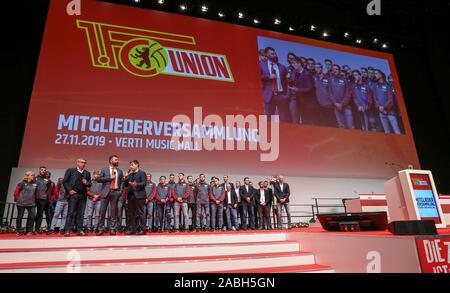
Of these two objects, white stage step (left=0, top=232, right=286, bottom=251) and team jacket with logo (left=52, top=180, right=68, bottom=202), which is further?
team jacket with logo (left=52, top=180, right=68, bottom=202)

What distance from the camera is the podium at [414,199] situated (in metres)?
2.38

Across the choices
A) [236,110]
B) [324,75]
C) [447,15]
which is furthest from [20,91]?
[447,15]

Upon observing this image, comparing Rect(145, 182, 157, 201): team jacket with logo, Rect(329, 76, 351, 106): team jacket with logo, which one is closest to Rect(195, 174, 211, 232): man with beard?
Rect(145, 182, 157, 201): team jacket with logo

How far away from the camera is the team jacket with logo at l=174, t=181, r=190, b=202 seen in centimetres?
601

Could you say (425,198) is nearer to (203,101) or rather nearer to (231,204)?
(231,204)

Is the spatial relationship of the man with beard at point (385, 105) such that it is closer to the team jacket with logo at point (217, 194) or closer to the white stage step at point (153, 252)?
the team jacket with logo at point (217, 194)

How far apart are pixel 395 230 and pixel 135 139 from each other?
19.4 ft

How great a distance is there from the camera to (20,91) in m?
6.83

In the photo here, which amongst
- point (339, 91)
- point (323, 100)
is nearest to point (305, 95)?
point (323, 100)

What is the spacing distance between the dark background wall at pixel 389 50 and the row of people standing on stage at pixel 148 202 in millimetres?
1850

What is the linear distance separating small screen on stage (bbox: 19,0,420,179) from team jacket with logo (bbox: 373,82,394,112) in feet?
0.14

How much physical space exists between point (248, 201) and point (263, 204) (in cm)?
39

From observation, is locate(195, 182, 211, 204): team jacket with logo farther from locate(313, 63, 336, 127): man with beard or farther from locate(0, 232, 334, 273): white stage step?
locate(313, 63, 336, 127): man with beard

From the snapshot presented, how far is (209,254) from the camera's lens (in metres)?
3.49
